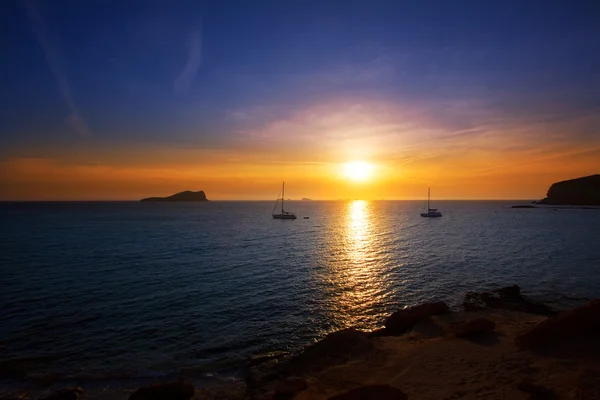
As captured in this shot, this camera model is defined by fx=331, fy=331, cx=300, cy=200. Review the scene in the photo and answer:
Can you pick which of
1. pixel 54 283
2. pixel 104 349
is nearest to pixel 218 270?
pixel 54 283

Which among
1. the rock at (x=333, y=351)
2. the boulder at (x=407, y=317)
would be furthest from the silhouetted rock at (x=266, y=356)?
the boulder at (x=407, y=317)

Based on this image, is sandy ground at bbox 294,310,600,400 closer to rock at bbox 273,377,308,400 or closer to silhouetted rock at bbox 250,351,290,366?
rock at bbox 273,377,308,400

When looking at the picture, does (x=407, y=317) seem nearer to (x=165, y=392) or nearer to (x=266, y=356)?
(x=266, y=356)

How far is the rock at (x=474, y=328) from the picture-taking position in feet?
60.8

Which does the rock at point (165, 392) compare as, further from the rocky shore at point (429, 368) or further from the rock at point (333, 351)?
the rock at point (333, 351)

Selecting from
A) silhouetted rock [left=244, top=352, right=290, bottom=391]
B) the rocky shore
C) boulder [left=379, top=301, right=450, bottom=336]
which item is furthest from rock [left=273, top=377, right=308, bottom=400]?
boulder [left=379, top=301, right=450, bottom=336]

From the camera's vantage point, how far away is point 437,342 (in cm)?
1827

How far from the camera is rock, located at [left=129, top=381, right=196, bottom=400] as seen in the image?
14.3 metres

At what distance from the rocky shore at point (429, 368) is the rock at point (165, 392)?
0.04 metres

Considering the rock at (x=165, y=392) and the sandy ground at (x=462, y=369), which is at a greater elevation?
the sandy ground at (x=462, y=369)

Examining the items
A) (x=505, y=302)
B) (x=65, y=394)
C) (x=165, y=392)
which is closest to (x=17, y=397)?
(x=65, y=394)

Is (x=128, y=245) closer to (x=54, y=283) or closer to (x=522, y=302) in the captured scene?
(x=54, y=283)

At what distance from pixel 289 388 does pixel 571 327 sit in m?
13.9

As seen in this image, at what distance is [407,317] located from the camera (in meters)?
22.1
